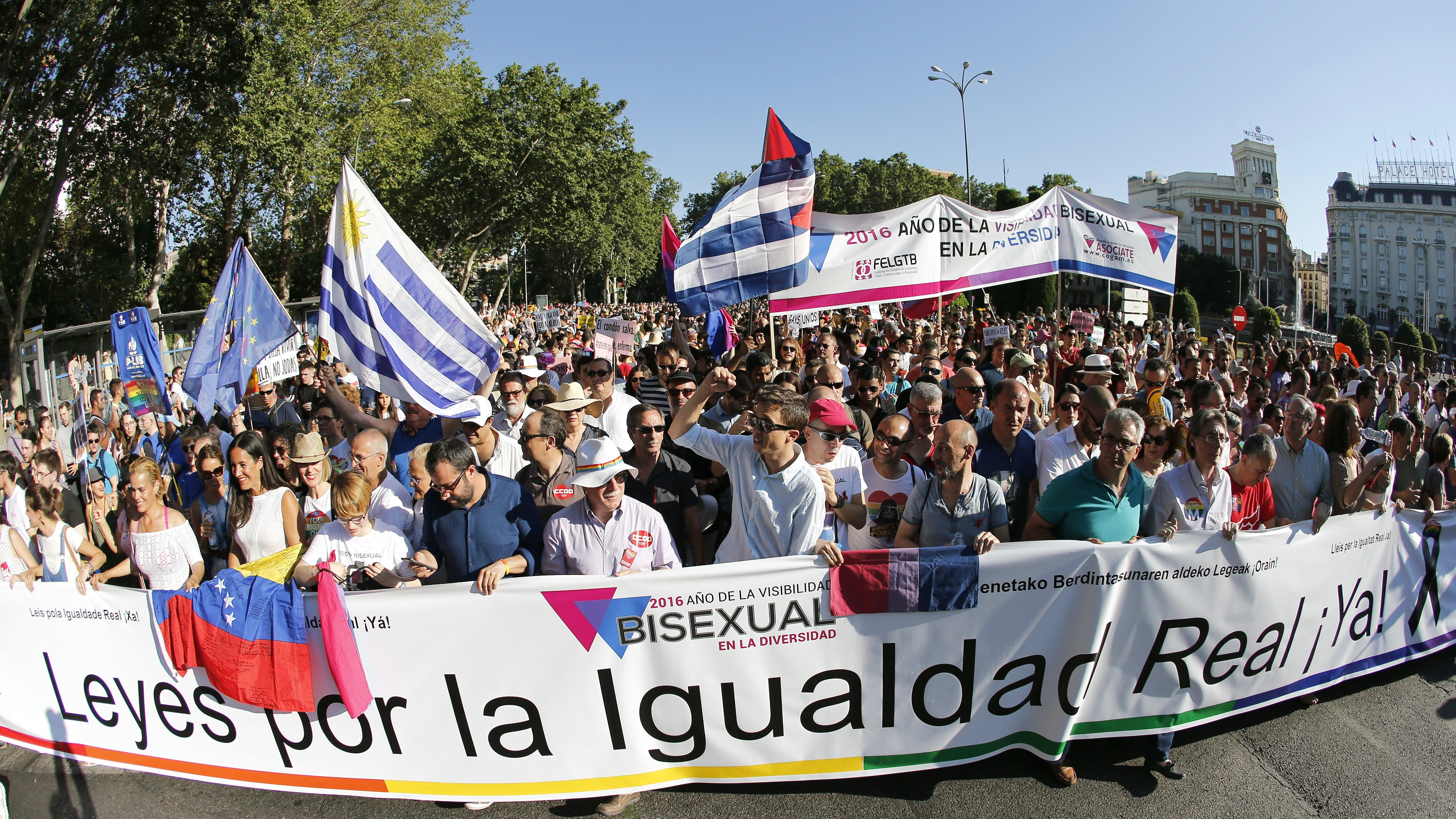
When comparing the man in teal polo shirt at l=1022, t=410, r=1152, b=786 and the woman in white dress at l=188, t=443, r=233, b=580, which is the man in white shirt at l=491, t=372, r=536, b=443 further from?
the man in teal polo shirt at l=1022, t=410, r=1152, b=786

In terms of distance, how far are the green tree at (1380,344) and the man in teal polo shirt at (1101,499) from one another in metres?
22.2

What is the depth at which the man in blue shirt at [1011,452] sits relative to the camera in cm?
451

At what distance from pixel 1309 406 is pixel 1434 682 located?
1.60m

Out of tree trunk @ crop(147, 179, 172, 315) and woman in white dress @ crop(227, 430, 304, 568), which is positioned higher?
tree trunk @ crop(147, 179, 172, 315)

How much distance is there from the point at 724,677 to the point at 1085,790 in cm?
168

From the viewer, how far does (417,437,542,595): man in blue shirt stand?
3869 mm

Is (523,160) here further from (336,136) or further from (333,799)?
(333,799)

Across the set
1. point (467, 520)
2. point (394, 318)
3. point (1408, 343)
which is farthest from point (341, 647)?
point (1408, 343)

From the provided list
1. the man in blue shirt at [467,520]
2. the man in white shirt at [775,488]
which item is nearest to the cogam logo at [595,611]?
the man in blue shirt at [467,520]

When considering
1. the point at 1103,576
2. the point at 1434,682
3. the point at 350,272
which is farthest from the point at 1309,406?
the point at 350,272

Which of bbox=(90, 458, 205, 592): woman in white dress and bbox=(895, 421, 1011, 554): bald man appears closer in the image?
bbox=(895, 421, 1011, 554): bald man

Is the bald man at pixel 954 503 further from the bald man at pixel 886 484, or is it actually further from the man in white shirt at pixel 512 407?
the man in white shirt at pixel 512 407

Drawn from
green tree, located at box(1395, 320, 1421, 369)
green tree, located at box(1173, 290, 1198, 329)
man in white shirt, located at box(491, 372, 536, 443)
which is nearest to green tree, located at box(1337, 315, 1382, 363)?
green tree, located at box(1395, 320, 1421, 369)

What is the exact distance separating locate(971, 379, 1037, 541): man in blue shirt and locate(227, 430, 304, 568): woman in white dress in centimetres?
362
